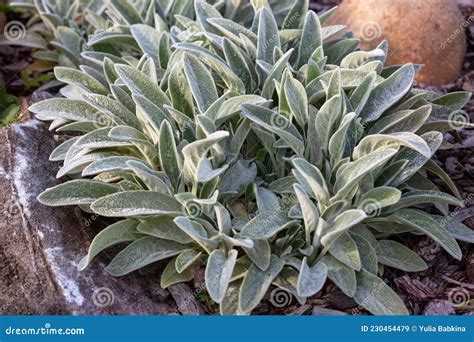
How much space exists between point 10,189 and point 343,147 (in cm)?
159

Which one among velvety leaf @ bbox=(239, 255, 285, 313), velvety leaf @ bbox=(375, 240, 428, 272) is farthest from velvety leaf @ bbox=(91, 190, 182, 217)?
velvety leaf @ bbox=(375, 240, 428, 272)

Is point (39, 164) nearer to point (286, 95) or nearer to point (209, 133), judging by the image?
point (209, 133)

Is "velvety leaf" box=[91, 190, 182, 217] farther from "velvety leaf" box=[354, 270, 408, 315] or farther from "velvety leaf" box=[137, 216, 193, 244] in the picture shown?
"velvety leaf" box=[354, 270, 408, 315]

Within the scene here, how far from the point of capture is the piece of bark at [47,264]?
2.81 meters

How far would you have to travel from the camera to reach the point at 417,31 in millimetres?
4309
